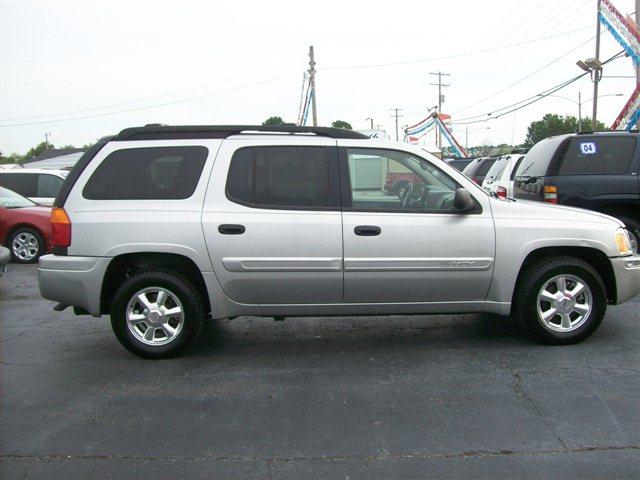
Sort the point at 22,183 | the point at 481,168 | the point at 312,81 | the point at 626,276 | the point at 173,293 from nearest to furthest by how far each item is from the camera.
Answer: the point at 173,293, the point at 626,276, the point at 22,183, the point at 481,168, the point at 312,81

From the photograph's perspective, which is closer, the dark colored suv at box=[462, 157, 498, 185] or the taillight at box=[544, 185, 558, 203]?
the taillight at box=[544, 185, 558, 203]

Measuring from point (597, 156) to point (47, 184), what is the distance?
1074cm

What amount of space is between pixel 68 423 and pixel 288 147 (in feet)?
8.42

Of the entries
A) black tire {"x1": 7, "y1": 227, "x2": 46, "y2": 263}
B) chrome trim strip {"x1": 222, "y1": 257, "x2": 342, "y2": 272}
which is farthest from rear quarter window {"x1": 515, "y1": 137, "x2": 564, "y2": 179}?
black tire {"x1": 7, "y1": 227, "x2": 46, "y2": 263}

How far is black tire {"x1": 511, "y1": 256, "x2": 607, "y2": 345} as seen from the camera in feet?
15.3

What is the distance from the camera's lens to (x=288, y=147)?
4.64 meters

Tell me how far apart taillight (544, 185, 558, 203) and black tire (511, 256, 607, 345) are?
2763 millimetres

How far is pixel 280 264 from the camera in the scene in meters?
4.47

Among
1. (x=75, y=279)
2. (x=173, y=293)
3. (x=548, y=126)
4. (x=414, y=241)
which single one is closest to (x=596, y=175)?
(x=414, y=241)

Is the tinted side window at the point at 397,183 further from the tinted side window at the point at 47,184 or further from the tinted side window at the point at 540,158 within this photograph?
the tinted side window at the point at 47,184

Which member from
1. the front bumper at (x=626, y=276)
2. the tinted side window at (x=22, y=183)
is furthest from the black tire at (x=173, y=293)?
the tinted side window at (x=22, y=183)

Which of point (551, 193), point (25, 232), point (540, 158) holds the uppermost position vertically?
point (540, 158)

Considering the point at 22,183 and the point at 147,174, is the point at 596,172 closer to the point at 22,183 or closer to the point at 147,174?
the point at 147,174

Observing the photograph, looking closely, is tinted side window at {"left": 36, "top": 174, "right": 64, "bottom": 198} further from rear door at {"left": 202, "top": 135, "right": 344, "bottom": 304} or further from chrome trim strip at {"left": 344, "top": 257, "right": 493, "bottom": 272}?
chrome trim strip at {"left": 344, "top": 257, "right": 493, "bottom": 272}
